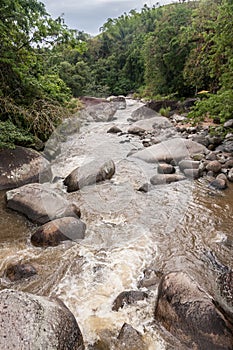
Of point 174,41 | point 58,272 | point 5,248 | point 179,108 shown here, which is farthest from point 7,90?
point 174,41

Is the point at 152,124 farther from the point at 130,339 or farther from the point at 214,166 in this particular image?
the point at 130,339

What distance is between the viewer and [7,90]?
22.8ft

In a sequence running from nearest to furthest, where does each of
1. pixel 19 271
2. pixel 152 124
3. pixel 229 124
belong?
pixel 19 271, pixel 229 124, pixel 152 124

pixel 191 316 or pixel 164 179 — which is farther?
pixel 164 179

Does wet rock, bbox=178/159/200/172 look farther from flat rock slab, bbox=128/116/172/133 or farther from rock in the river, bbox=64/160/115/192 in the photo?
flat rock slab, bbox=128/116/172/133

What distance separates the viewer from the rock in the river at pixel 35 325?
6.63ft

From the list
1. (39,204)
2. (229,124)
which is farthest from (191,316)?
(229,124)

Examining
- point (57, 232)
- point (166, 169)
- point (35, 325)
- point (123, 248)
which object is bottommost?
point (123, 248)

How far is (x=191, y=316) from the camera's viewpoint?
7.73 ft

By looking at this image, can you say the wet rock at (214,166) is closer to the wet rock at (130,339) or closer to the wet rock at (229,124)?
the wet rock at (229,124)

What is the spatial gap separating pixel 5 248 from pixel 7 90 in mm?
4675

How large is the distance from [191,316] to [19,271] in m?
2.01

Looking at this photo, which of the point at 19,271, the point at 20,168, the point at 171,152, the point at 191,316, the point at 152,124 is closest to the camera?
the point at 191,316

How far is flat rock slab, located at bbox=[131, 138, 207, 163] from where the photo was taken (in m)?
7.41
